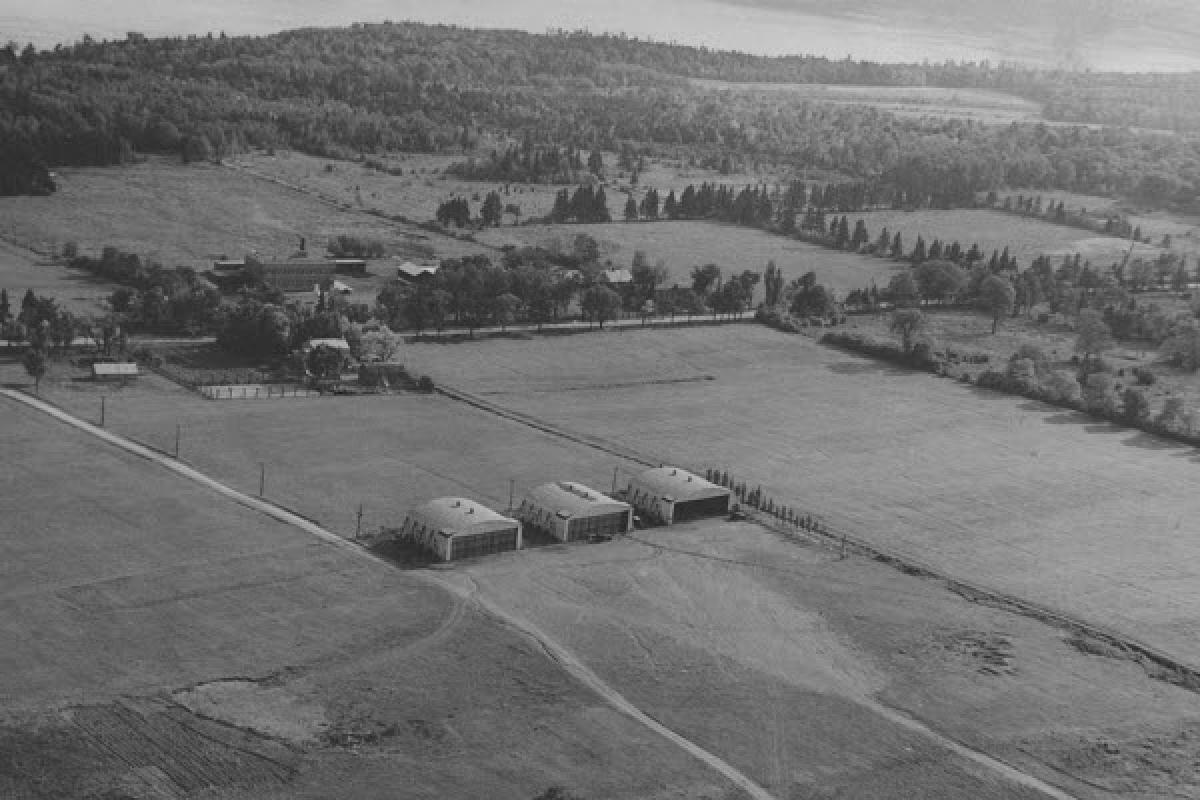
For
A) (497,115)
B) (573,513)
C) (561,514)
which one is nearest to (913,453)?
(573,513)

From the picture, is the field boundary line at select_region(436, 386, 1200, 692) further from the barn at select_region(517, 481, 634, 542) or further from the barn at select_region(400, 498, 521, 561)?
the barn at select_region(400, 498, 521, 561)

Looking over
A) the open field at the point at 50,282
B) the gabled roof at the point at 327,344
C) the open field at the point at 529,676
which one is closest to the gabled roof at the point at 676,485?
the open field at the point at 529,676

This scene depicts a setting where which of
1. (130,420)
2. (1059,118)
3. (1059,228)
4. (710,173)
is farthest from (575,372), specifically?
(1059,118)

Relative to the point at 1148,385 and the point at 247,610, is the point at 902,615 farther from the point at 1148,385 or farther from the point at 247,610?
A: the point at 1148,385

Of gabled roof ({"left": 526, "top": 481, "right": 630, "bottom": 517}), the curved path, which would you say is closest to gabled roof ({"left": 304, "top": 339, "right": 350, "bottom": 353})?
the curved path

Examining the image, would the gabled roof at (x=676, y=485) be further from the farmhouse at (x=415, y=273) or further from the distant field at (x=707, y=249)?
the distant field at (x=707, y=249)

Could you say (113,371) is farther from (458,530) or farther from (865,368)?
(865,368)
